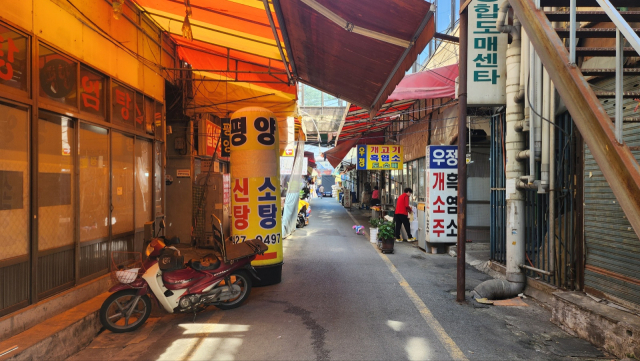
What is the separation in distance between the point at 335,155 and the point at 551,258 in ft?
61.8

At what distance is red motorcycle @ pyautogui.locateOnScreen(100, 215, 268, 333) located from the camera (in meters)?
5.31

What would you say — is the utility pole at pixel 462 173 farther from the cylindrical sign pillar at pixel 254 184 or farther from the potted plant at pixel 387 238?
the potted plant at pixel 387 238

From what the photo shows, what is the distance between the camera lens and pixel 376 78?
7035 mm

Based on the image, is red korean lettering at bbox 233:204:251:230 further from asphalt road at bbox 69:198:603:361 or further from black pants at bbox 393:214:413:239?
black pants at bbox 393:214:413:239

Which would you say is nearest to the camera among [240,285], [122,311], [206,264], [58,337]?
[58,337]

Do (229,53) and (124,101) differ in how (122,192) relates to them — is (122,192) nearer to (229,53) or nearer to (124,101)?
(124,101)

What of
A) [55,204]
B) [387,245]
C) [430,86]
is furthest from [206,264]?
[430,86]

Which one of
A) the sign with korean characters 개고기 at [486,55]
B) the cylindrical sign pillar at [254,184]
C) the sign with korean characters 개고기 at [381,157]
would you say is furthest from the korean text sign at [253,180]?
the sign with korean characters 개고기 at [381,157]

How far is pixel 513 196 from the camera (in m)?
7.12

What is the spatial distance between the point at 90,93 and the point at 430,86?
7.92m

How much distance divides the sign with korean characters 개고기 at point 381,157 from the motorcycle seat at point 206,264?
1226 cm

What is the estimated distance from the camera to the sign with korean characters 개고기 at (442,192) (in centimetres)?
1053

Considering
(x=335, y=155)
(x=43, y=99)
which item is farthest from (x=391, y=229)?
(x=335, y=155)

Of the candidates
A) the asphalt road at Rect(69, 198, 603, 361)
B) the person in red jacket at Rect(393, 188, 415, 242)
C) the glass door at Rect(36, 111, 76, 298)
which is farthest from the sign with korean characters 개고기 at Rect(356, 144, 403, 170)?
the glass door at Rect(36, 111, 76, 298)
